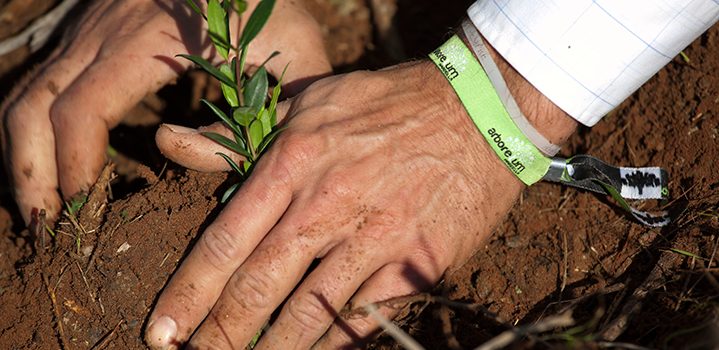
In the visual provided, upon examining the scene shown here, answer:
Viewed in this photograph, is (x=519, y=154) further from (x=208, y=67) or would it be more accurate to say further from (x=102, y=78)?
(x=102, y=78)

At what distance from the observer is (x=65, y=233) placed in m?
2.14

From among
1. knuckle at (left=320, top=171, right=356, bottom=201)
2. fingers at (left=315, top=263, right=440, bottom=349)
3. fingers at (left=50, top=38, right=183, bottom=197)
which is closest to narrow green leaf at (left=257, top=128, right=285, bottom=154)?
knuckle at (left=320, top=171, right=356, bottom=201)

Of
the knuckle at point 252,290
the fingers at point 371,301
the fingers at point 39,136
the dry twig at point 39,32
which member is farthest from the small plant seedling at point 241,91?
the dry twig at point 39,32

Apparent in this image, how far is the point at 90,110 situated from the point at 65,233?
48 cm

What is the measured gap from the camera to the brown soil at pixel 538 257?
189 centimetres

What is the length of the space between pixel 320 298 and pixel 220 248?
1.00 ft

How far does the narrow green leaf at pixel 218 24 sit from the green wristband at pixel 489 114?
2.21ft

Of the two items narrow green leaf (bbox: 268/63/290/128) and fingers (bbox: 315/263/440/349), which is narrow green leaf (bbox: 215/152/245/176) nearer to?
narrow green leaf (bbox: 268/63/290/128)

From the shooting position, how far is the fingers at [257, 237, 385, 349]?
5.98 ft

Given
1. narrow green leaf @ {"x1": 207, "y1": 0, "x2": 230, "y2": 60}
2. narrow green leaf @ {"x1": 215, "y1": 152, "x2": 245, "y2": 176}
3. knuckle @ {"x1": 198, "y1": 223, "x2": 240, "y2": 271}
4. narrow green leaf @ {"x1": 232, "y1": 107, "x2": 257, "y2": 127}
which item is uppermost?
narrow green leaf @ {"x1": 207, "y1": 0, "x2": 230, "y2": 60}

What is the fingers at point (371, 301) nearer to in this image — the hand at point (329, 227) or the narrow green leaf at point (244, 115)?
the hand at point (329, 227)

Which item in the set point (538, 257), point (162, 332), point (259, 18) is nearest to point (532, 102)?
point (538, 257)

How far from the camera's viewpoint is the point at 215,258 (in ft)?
5.97

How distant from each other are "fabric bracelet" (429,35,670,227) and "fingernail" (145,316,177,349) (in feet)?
3.45
